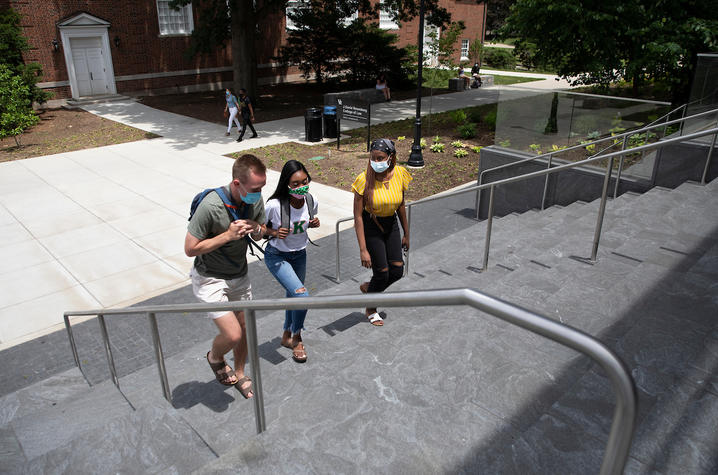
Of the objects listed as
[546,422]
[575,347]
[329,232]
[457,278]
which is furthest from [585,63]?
[575,347]

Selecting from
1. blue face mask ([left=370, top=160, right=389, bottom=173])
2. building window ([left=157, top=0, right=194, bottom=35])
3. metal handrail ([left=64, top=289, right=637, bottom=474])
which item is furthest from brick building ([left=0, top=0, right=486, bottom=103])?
metal handrail ([left=64, top=289, right=637, bottom=474])

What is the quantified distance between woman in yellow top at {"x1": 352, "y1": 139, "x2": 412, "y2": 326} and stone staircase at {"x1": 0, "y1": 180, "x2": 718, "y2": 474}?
0.50 m

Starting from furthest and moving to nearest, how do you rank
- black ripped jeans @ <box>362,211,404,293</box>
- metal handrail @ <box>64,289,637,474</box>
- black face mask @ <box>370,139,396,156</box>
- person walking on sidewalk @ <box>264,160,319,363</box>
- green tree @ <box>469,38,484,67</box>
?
green tree @ <box>469,38,484,67</box>
black ripped jeans @ <box>362,211,404,293</box>
black face mask @ <box>370,139,396,156</box>
person walking on sidewalk @ <box>264,160,319,363</box>
metal handrail @ <box>64,289,637,474</box>

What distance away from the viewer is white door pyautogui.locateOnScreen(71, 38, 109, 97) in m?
22.6

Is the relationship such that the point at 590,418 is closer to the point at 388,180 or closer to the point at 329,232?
the point at 388,180

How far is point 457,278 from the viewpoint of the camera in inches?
236

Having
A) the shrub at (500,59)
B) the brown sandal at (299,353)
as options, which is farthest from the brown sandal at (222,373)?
the shrub at (500,59)

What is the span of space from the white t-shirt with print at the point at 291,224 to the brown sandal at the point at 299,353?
2.69 ft

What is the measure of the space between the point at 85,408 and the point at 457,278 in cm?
389

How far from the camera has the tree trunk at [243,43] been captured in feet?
67.7

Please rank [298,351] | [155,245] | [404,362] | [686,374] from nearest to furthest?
1. [686,374]
2. [404,362]
3. [298,351]
4. [155,245]

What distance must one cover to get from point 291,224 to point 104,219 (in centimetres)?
702

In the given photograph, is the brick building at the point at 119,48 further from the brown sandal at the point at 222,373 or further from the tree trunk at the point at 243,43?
the brown sandal at the point at 222,373

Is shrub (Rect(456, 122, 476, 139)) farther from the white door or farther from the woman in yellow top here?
the white door
